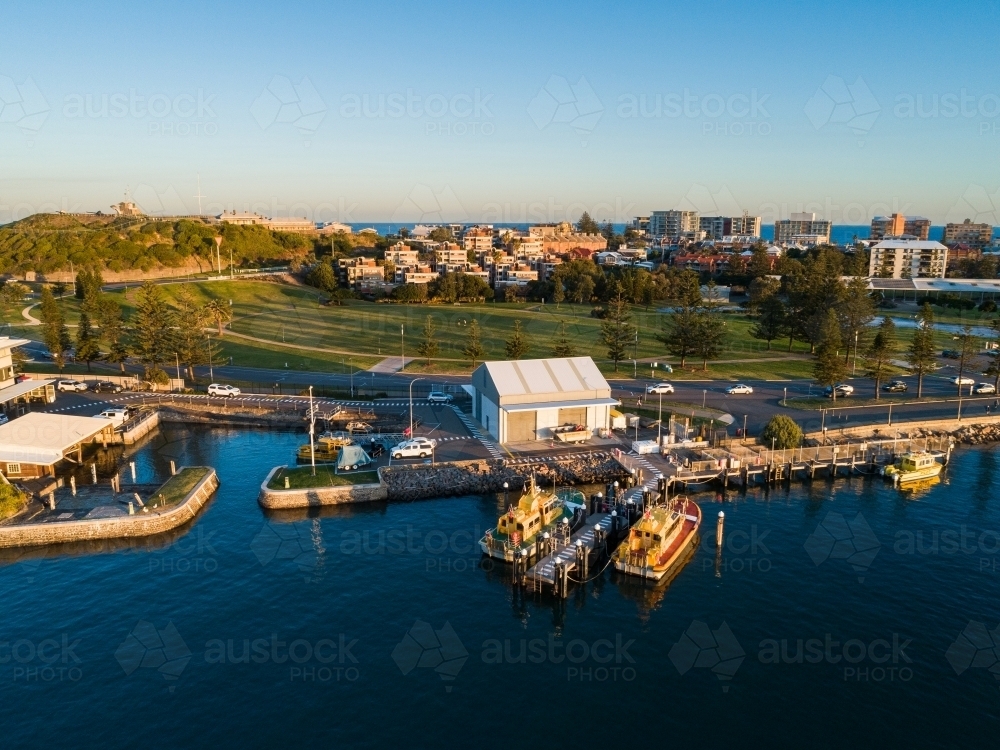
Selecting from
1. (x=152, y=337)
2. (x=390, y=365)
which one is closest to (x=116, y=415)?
(x=152, y=337)

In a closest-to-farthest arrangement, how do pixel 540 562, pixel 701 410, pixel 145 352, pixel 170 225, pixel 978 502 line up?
pixel 540 562, pixel 978 502, pixel 701 410, pixel 145 352, pixel 170 225

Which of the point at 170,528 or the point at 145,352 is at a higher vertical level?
the point at 145,352

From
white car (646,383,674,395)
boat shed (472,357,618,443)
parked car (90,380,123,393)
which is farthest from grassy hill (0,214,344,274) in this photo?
white car (646,383,674,395)

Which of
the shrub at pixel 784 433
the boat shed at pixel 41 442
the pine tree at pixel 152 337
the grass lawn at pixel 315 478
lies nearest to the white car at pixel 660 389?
the shrub at pixel 784 433

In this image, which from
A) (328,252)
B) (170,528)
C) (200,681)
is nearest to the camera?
(200,681)

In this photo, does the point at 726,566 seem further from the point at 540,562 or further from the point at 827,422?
the point at 827,422

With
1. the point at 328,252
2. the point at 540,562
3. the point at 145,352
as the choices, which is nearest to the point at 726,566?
the point at 540,562

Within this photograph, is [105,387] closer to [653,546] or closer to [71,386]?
[71,386]
